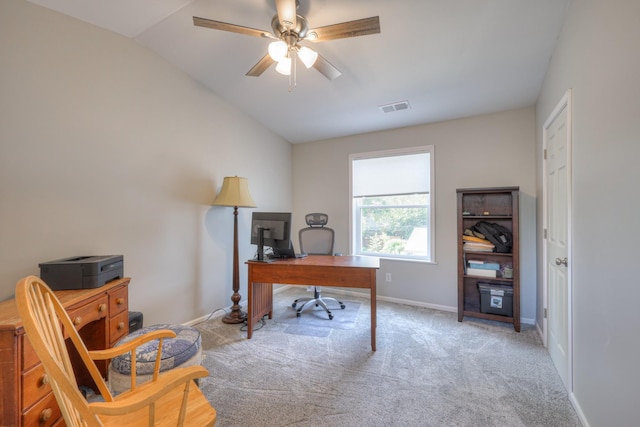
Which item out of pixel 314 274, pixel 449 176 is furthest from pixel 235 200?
pixel 449 176

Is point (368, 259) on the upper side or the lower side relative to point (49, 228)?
lower

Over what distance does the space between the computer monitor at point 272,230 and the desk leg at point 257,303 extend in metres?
0.37

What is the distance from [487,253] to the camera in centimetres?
297

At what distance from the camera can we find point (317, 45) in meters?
2.14

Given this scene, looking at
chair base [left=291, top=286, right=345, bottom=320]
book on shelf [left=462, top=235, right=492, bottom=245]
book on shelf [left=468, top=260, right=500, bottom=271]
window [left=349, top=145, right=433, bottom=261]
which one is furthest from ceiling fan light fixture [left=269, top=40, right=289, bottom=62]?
book on shelf [left=468, top=260, right=500, bottom=271]

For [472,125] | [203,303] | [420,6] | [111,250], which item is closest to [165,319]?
[203,303]

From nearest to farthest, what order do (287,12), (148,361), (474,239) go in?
(148,361)
(287,12)
(474,239)

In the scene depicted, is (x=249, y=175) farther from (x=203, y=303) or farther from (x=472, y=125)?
(x=472, y=125)

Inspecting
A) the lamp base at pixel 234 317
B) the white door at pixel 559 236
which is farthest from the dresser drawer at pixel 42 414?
the white door at pixel 559 236

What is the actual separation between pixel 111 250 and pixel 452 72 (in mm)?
3488

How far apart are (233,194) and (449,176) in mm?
2835

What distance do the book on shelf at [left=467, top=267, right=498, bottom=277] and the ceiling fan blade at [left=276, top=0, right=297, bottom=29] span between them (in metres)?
3.14

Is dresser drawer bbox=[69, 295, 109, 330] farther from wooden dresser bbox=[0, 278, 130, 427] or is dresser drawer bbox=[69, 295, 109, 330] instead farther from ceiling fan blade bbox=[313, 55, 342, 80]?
ceiling fan blade bbox=[313, 55, 342, 80]

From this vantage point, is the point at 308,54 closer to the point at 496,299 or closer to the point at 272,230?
the point at 272,230
